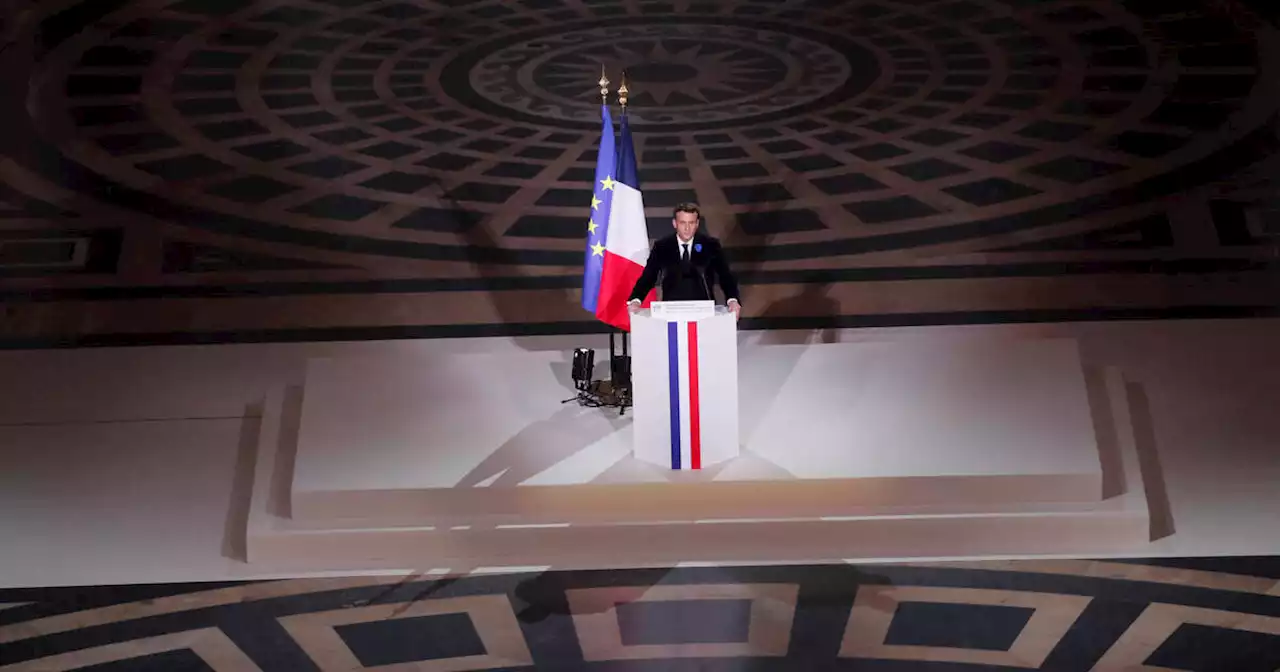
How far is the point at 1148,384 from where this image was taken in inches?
207

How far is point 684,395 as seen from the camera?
4465 mm

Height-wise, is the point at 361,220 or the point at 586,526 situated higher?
the point at 361,220

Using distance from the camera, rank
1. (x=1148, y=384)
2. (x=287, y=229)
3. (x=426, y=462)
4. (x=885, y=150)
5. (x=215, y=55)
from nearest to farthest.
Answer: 1. (x=426, y=462)
2. (x=1148, y=384)
3. (x=287, y=229)
4. (x=885, y=150)
5. (x=215, y=55)

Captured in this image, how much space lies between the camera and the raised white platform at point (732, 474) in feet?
14.5

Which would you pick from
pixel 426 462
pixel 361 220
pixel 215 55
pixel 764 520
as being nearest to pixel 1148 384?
pixel 764 520

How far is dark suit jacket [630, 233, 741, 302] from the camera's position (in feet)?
15.8

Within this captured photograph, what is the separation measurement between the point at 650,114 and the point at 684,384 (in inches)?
155

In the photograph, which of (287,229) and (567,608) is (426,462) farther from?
(287,229)

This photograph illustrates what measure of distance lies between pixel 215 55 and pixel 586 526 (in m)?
6.05

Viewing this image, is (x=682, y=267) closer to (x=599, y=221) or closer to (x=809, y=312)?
(x=599, y=221)

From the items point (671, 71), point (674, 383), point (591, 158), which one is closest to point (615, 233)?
point (674, 383)

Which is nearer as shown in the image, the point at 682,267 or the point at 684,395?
the point at 684,395

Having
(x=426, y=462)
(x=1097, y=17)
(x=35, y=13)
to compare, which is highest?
(x=35, y=13)

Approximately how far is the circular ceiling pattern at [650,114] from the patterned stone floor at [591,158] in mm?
26
